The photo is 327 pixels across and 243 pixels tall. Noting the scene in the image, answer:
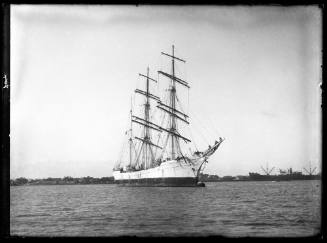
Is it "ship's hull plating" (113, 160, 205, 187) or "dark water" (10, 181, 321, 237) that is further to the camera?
"ship's hull plating" (113, 160, 205, 187)

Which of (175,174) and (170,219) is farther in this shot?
(175,174)

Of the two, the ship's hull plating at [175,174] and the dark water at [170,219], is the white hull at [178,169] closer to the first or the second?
the ship's hull plating at [175,174]

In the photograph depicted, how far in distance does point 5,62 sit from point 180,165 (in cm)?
4940

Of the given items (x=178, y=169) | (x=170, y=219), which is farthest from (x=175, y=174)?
(x=170, y=219)

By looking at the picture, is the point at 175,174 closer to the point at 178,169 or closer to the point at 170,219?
the point at 178,169

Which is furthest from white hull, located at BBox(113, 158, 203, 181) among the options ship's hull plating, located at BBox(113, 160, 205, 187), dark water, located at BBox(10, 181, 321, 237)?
dark water, located at BBox(10, 181, 321, 237)

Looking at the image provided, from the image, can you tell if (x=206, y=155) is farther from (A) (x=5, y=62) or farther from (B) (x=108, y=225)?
(A) (x=5, y=62)

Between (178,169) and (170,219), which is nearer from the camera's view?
(170,219)

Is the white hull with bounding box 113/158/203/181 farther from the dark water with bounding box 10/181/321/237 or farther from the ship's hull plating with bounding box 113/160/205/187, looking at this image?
the dark water with bounding box 10/181/321/237

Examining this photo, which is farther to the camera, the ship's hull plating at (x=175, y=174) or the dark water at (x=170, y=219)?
the ship's hull plating at (x=175, y=174)

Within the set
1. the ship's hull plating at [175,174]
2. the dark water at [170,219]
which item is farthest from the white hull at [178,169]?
the dark water at [170,219]
